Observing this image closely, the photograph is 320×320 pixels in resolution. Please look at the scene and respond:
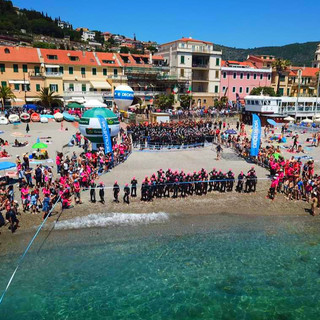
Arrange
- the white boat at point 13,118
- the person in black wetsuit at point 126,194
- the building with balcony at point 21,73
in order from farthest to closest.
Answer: the building with balcony at point 21,73 < the white boat at point 13,118 < the person in black wetsuit at point 126,194

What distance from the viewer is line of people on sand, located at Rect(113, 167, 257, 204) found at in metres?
18.4

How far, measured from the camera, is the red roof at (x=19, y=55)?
50625mm

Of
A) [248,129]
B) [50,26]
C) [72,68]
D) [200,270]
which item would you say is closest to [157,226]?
[200,270]

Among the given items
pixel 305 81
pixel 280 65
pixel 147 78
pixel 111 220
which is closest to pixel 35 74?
pixel 147 78

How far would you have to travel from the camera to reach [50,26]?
491ft

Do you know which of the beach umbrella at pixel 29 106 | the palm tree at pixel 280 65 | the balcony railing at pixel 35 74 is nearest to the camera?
the beach umbrella at pixel 29 106

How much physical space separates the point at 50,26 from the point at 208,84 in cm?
11650

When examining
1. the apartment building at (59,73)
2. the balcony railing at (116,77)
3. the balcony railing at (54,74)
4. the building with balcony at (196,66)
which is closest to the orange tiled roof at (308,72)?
the building with balcony at (196,66)

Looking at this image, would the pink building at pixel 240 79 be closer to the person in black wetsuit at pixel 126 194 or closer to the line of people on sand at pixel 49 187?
the line of people on sand at pixel 49 187

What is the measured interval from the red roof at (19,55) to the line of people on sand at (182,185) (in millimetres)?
42060

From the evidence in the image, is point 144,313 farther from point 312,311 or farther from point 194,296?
point 312,311

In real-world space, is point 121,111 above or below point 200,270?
above

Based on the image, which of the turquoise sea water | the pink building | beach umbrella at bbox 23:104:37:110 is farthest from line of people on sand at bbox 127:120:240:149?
the pink building

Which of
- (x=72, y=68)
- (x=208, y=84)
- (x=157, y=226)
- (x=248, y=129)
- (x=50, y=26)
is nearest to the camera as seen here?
(x=157, y=226)
